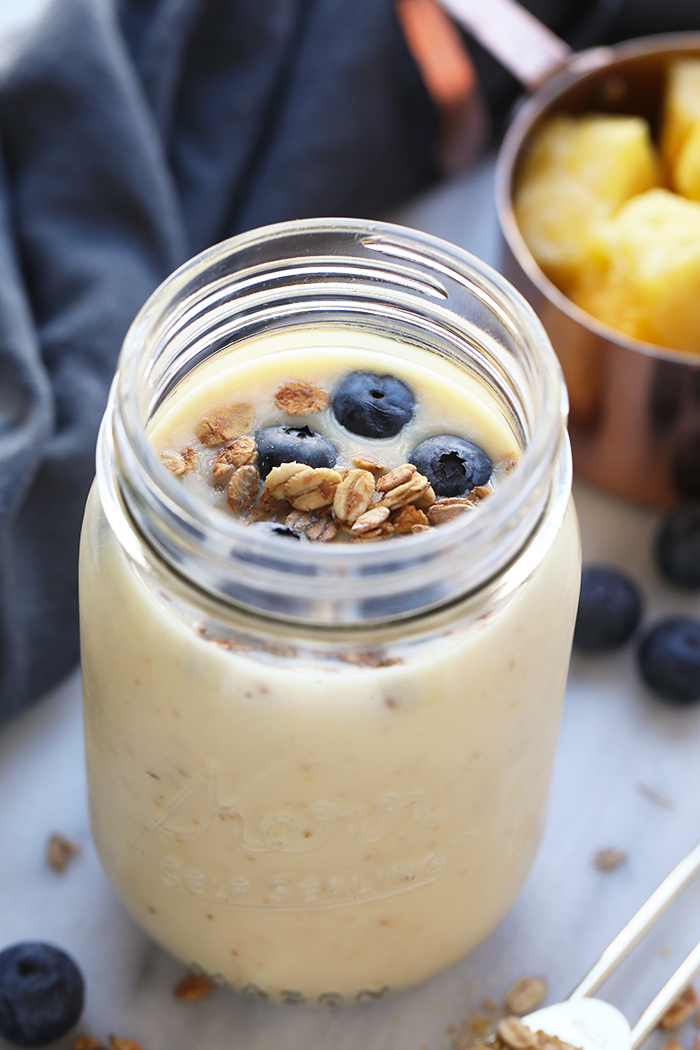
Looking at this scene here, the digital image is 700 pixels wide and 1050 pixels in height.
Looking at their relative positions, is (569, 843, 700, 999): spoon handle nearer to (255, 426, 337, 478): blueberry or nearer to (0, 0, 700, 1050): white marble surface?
(0, 0, 700, 1050): white marble surface

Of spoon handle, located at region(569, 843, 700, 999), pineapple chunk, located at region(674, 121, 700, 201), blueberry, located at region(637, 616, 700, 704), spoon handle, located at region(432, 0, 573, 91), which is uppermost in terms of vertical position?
spoon handle, located at region(432, 0, 573, 91)

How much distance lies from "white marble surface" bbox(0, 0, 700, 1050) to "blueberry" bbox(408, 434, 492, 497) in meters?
0.46

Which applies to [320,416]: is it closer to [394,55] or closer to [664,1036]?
[664,1036]

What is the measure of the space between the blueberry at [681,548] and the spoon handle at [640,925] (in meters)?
0.27

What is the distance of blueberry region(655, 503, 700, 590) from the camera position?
3.77ft

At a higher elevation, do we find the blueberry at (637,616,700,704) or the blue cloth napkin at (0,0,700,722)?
the blue cloth napkin at (0,0,700,722)

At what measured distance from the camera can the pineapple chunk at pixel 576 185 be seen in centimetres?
117

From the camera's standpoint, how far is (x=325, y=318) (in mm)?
790

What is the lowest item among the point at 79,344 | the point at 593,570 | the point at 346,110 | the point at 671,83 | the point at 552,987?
the point at 552,987

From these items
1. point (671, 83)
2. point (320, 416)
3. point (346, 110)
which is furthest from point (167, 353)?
point (671, 83)

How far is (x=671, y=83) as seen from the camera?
1.24 meters

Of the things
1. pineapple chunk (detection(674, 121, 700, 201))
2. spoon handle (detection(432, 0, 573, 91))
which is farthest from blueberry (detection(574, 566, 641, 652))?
spoon handle (detection(432, 0, 573, 91))

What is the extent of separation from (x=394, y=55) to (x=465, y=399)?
2.28ft

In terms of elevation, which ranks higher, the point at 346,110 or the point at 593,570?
the point at 346,110
